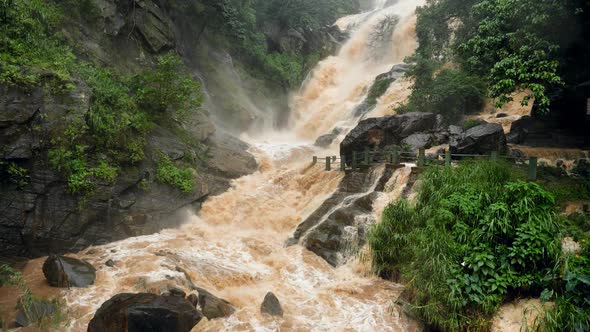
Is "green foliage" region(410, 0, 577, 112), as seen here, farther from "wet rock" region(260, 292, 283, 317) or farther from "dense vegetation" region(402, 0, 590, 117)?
"wet rock" region(260, 292, 283, 317)

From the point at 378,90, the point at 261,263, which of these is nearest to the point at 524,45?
the point at 261,263

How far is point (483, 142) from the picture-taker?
47.5ft

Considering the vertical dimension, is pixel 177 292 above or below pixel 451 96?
below

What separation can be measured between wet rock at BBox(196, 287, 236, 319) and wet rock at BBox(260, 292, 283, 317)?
0.71m

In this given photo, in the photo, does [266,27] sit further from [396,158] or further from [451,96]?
[396,158]

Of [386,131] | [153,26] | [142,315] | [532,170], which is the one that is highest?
[153,26]

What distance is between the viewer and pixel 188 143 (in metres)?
17.5

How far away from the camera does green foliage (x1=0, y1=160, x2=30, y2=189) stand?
34.7 ft

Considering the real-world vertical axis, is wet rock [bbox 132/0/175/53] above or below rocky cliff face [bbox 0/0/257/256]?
above

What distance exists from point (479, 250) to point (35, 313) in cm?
930

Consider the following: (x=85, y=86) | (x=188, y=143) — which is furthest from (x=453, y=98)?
(x=85, y=86)

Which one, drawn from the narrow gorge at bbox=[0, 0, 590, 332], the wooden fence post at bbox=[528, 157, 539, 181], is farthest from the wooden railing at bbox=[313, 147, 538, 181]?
the wooden fence post at bbox=[528, 157, 539, 181]

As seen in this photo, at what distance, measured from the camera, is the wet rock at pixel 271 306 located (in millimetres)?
8391

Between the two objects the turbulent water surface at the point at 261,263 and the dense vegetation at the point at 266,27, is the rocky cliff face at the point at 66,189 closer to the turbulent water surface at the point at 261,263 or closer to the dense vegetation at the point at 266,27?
the turbulent water surface at the point at 261,263
